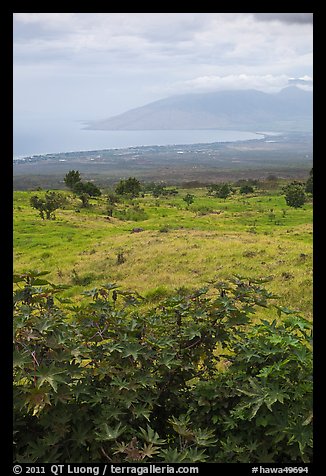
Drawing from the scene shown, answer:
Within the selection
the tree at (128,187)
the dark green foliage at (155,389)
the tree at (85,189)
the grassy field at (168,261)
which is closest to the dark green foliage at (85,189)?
the tree at (85,189)

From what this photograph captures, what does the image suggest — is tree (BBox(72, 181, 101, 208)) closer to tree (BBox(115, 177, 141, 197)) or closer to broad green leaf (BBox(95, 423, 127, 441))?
tree (BBox(115, 177, 141, 197))

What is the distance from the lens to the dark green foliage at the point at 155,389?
11.9ft

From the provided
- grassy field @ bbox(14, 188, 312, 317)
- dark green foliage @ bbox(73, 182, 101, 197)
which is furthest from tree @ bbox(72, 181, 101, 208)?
grassy field @ bbox(14, 188, 312, 317)

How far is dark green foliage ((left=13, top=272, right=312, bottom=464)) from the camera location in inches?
142

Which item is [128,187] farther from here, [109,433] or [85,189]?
[109,433]

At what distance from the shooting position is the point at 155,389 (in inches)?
167

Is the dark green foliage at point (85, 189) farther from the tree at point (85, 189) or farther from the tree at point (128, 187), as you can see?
the tree at point (128, 187)

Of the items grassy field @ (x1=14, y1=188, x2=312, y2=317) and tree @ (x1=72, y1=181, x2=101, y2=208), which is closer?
grassy field @ (x1=14, y1=188, x2=312, y2=317)

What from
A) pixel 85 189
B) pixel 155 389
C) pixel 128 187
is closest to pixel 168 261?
pixel 155 389

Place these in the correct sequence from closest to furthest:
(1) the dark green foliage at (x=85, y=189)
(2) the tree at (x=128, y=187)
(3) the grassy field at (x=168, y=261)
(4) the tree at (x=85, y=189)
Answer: (3) the grassy field at (x=168, y=261) → (4) the tree at (x=85, y=189) → (1) the dark green foliage at (x=85, y=189) → (2) the tree at (x=128, y=187)
